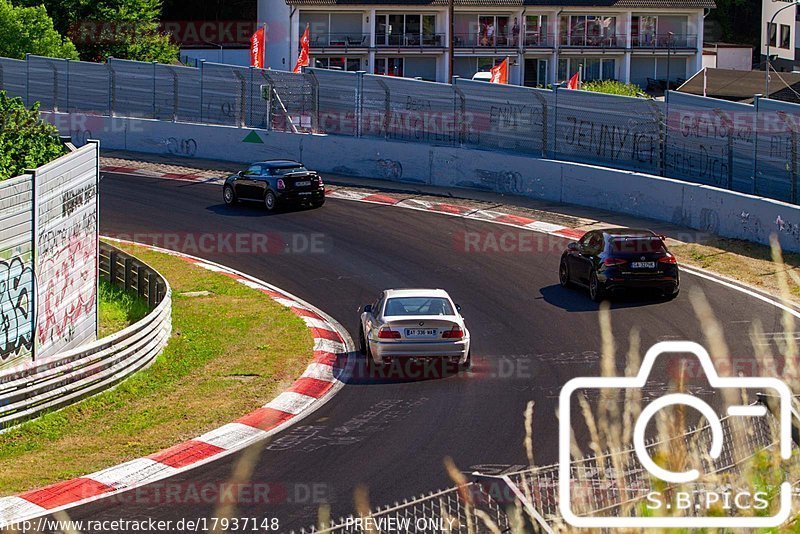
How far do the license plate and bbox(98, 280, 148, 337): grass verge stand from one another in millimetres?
6693

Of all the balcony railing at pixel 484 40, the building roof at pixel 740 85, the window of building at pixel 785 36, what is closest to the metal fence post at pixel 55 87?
the building roof at pixel 740 85

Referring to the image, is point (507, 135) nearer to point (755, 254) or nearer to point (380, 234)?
point (380, 234)

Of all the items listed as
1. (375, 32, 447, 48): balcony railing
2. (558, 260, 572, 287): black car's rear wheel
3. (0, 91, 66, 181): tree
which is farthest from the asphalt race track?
(375, 32, 447, 48): balcony railing

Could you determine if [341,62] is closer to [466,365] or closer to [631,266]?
[631,266]

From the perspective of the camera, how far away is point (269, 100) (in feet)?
126

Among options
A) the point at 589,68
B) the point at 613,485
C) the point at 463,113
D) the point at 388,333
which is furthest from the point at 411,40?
the point at 613,485

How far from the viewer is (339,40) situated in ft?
251

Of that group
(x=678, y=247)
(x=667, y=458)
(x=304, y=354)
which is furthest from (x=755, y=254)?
(x=667, y=458)

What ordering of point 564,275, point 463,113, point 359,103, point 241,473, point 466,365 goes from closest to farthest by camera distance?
point 241,473, point 466,365, point 564,275, point 463,113, point 359,103

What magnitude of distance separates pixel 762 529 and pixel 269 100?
3526cm

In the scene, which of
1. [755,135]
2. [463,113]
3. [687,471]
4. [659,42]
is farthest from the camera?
→ [659,42]

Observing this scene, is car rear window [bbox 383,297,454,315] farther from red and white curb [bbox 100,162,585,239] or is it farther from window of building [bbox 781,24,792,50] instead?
window of building [bbox 781,24,792,50]

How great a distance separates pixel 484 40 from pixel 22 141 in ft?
190

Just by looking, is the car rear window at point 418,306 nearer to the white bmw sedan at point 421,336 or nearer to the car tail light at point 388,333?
the white bmw sedan at point 421,336
